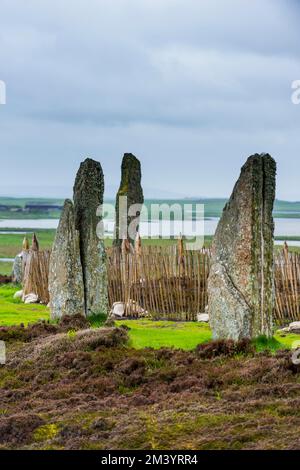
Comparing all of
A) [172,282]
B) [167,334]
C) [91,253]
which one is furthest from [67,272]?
[172,282]

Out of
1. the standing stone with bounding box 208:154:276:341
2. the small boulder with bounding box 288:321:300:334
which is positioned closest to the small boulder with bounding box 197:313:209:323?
the small boulder with bounding box 288:321:300:334

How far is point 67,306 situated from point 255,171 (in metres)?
6.84

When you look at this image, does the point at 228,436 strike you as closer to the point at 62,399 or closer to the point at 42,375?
the point at 62,399

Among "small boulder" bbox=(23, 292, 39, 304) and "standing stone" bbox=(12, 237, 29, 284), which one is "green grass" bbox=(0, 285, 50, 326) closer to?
"small boulder" bbox=(23, 292, 39, 304)

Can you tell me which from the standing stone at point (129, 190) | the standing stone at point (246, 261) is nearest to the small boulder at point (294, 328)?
the standing stone at point (246, 261)

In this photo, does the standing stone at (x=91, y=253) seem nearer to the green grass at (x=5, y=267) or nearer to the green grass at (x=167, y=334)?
the green grass at (x=167, y=334)

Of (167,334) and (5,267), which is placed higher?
(5,267)

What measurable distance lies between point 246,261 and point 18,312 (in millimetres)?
10856

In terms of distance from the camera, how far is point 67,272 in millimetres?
24219

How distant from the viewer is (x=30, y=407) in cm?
1585

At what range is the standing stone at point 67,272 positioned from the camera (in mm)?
24250

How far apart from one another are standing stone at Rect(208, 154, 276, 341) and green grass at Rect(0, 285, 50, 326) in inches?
293

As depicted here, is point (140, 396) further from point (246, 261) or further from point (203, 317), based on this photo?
point (203, 317)
